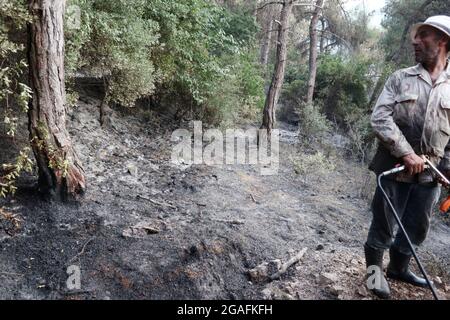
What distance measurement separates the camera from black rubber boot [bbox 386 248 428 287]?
9.43ft

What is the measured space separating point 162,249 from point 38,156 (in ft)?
5.45

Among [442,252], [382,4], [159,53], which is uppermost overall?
[382,4]

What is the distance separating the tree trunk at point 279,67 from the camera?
851 centimetres

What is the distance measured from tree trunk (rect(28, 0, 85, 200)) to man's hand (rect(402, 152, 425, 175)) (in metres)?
3.12

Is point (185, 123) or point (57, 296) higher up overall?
point (185, 123)

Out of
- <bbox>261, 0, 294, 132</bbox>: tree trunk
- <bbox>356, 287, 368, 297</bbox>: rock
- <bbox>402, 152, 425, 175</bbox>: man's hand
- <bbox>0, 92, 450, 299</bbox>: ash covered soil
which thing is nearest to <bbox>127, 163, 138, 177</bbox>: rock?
<bbox>0, 92, 450, 299</bbox>: ash covered soil

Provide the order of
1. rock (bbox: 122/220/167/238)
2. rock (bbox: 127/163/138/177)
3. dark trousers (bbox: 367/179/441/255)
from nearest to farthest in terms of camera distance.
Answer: dark trousers (bbox: 367/179/441/255) → rock (bbox: 122/220/167/238) → rock (bbox: 127/163/138/177)

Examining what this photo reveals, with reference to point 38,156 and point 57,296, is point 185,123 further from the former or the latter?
point 57,296

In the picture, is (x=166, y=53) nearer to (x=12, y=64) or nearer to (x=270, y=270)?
(x=12, y=64)

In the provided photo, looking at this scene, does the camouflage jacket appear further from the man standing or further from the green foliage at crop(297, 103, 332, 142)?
the green foliage at crop(297, 103, 332, 142)

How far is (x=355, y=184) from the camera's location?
7.40m

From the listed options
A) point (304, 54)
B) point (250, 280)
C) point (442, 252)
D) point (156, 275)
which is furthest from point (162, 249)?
point (304, 54)

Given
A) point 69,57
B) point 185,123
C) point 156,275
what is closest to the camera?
point 156,275

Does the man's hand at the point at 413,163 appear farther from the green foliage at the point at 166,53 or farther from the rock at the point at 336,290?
the green foliage at the point at 166,53
